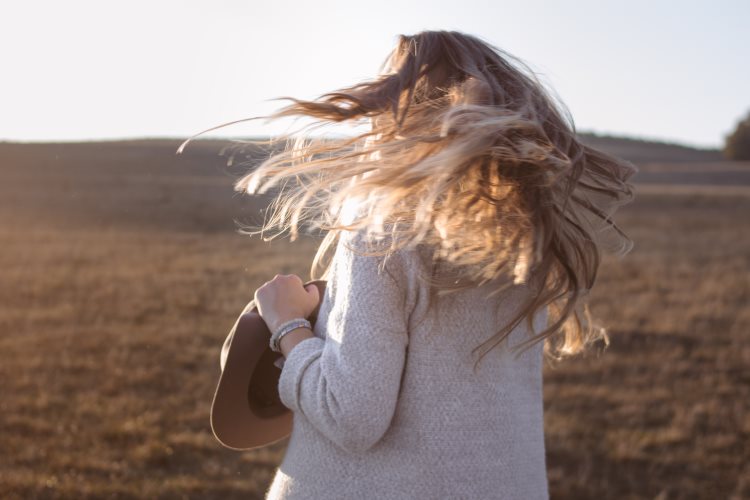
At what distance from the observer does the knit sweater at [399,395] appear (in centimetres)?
140

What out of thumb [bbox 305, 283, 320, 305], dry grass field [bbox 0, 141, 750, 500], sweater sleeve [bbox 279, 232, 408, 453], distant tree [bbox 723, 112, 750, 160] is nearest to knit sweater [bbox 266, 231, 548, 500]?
sweater sleeve [bbox 279, 232, 408, 453]

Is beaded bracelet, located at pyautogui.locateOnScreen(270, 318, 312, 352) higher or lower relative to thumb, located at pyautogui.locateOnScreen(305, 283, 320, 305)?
lower

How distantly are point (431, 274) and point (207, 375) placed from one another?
5.23m

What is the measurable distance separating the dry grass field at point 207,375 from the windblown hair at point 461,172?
3.14 metres

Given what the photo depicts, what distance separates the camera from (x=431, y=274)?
4.86ft

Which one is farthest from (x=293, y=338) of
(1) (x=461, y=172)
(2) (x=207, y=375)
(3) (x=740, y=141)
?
(3) (x=740, y=141)

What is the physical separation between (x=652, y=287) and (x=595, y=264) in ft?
33.5

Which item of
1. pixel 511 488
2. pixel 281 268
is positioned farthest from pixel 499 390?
pixel 281 268

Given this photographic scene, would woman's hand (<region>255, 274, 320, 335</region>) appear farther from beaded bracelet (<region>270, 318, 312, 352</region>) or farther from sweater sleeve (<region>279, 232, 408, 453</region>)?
sweater sleeve (<region>279, 232, 408, 453</region>)

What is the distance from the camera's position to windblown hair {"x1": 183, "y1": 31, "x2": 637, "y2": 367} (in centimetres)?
143

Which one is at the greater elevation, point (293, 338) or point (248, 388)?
point (293, 338)

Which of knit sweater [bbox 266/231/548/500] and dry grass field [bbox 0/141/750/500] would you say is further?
dry grass field [bbox 0/141/750/500]

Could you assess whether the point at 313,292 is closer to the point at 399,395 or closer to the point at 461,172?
the point at 399,395

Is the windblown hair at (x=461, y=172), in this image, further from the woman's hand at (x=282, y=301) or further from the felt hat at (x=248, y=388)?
the felt hat at (x=248, y=388)
